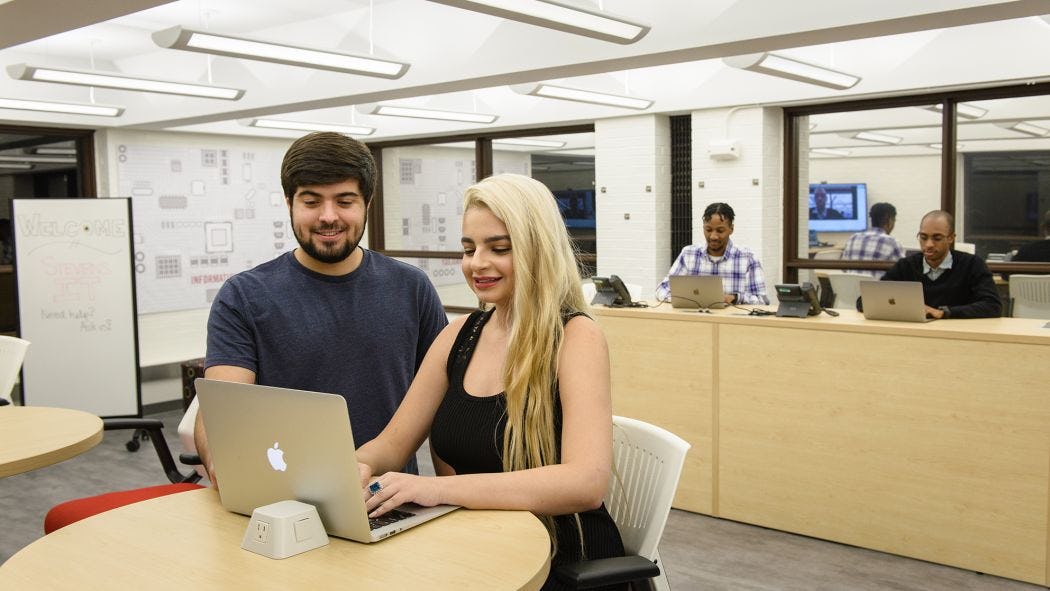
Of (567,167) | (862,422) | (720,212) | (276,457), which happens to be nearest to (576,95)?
(720,212)

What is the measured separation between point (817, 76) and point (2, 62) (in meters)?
5.64

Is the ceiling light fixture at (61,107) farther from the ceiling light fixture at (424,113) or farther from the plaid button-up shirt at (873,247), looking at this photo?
the plaid button-up shirt at (873,247)

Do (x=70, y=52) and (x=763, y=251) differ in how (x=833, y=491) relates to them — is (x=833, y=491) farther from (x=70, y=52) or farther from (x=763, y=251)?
(x=70, y=52)

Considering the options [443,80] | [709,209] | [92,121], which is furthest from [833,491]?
[92,121]

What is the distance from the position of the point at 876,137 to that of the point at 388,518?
6.48 m

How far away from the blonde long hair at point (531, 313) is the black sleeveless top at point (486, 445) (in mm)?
32

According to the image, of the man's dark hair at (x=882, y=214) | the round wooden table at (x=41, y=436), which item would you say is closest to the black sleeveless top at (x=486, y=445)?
the round wooden table at (x=41, y=436)

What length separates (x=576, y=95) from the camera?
6062mm

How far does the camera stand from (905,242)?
270 inches

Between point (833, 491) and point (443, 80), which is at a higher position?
point (443, 80)

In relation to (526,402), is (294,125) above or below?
above

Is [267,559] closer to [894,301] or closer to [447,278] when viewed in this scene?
[894,301]

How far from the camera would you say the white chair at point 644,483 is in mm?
2059

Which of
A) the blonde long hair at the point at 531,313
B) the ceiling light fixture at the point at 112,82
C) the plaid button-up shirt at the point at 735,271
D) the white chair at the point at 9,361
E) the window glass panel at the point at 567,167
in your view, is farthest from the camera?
the window glass panel at the point at 567,167
